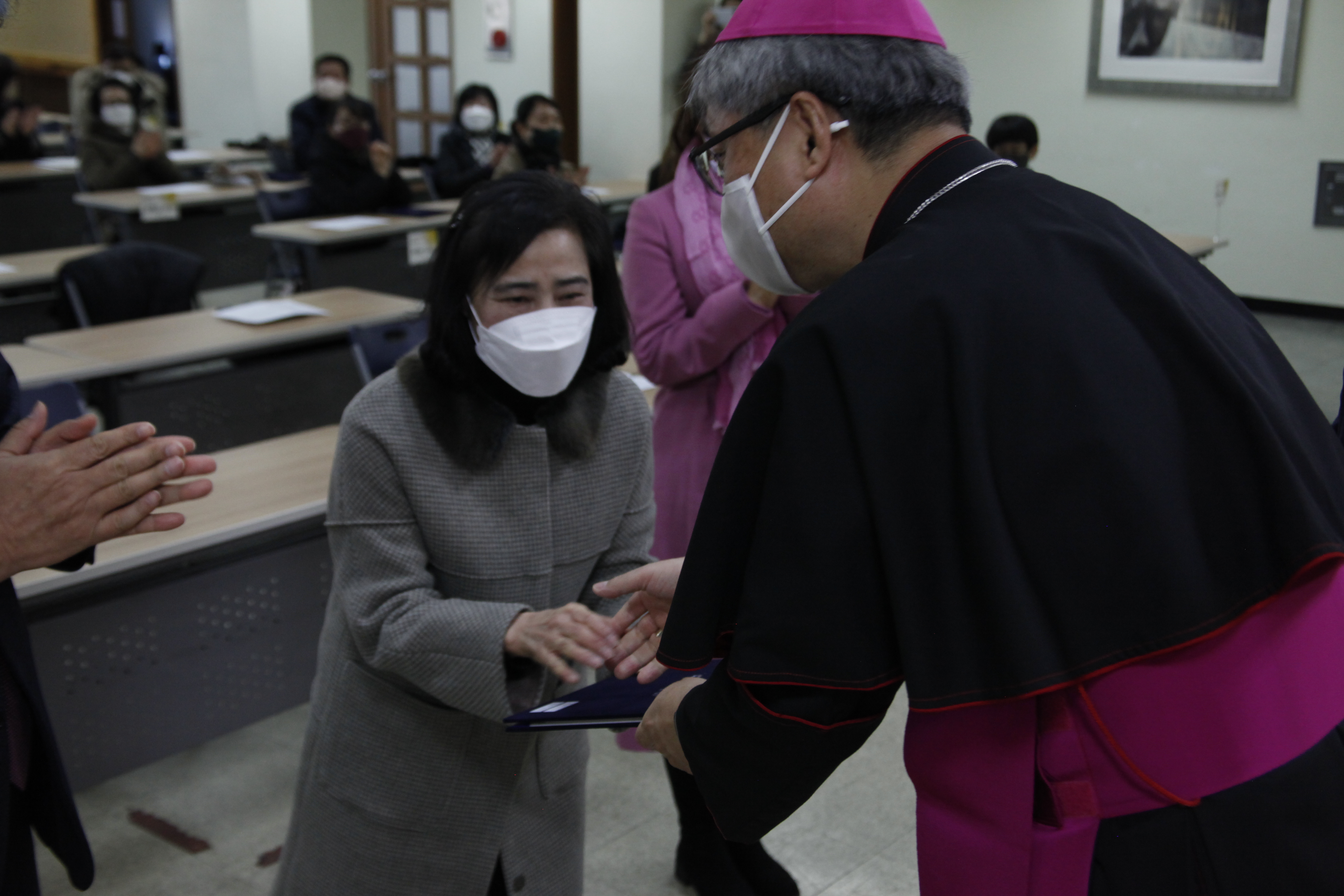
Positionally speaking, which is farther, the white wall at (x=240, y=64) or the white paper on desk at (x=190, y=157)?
the white wall at (x=240, y=64)

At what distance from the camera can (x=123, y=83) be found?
8.27 m

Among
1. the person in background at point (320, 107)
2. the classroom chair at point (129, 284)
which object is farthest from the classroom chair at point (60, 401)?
the person in background at point (320, 107)

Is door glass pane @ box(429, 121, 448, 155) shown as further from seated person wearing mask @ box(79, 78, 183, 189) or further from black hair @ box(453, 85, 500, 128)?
seated person wearing mask @ box(79, 78, 183, 189)

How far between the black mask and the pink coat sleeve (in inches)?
208

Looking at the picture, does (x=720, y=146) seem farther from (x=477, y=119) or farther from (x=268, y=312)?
(x=477, y=119)

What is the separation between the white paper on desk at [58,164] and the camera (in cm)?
840

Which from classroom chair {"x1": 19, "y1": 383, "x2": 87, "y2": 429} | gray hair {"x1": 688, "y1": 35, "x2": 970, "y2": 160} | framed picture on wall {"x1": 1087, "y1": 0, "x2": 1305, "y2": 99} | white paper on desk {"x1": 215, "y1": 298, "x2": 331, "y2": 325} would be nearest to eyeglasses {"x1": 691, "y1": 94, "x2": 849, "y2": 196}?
gray hair {"x1": 688, "y1": 35, "x2": 970, "y2": 160}

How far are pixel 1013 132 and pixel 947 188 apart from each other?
4.19 meters

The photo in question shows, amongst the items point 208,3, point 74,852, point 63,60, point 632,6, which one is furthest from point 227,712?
point 63,60

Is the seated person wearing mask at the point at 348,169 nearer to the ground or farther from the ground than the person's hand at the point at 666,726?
farther from the ground

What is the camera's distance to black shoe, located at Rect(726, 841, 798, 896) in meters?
2.44

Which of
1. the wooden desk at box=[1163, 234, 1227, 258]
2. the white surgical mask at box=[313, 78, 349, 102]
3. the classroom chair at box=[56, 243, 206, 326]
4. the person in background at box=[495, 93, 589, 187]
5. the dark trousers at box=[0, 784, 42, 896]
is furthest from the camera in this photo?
the white surgical mask at box=[313, 78, 349, 102]

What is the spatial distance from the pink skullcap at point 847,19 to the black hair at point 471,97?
7.52 meters

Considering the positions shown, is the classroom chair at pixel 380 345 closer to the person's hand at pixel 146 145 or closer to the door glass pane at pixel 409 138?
the person's hand at pixel 146 145
